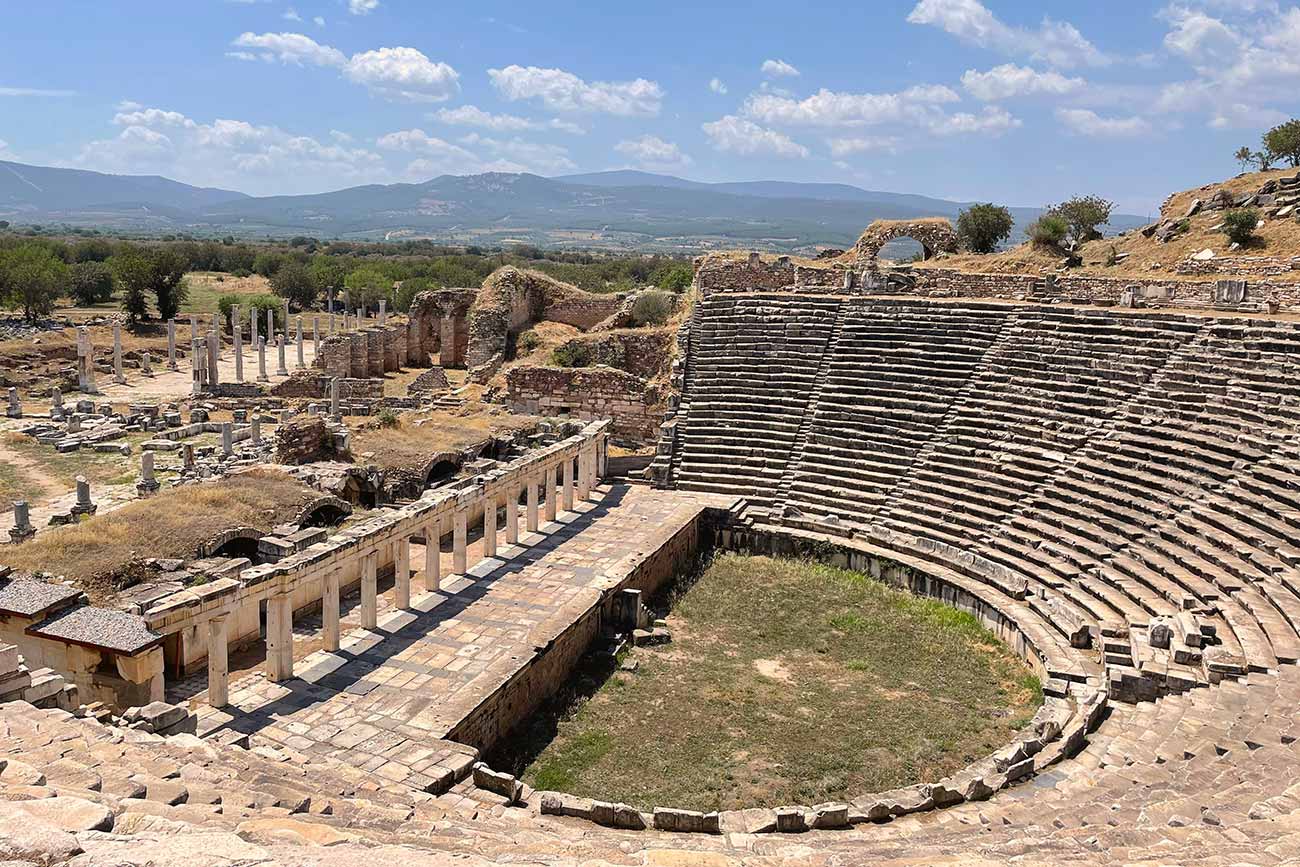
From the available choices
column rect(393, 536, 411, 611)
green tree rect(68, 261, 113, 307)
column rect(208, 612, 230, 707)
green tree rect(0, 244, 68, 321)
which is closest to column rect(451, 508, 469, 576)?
column rect(393, 536, 411, 611)

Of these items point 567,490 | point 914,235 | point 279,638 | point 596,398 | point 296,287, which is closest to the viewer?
point 279,638

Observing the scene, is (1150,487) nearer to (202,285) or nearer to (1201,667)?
(1201,667)

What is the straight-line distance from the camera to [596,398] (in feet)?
91.2

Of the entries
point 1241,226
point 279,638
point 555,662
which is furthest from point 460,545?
point 1241,226

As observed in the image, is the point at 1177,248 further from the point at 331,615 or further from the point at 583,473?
the point at 331,615

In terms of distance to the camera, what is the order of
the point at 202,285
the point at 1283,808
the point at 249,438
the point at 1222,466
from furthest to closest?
the point at 202,285 → the point at 249,438 → the point at 1222,466 → the point at 1283,808

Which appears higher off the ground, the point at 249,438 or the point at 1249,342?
the point at 1249,342

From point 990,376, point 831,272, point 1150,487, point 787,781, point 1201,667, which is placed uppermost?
point 831,272

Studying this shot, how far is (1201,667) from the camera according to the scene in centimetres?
1238

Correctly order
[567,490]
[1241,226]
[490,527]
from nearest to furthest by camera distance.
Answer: [490,527], [567,490], [1241,226]

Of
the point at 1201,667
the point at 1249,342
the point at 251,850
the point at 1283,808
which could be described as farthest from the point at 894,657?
the point at 251,850

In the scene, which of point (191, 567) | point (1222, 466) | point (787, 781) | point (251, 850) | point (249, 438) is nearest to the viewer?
point (251, 850)

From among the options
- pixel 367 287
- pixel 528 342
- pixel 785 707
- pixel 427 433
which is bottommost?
pixel 785 707

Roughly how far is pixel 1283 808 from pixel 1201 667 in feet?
15.3
